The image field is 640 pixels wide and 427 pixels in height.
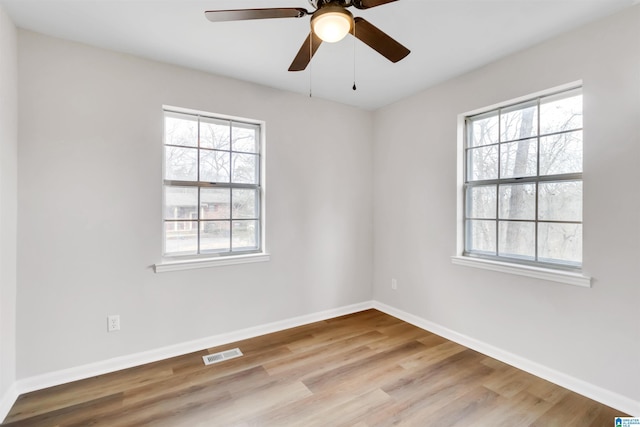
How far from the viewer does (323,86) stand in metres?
3.08

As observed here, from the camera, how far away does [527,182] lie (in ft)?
8.00

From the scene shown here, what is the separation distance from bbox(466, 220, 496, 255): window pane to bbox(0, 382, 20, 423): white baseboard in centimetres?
369

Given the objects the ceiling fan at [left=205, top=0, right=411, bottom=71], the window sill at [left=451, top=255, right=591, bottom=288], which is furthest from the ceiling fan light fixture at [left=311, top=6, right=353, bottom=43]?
the window sill at [left=451, top=255, right=591, bottom=288]

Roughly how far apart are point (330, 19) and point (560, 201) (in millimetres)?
2172

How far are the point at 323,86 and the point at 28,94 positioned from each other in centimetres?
237

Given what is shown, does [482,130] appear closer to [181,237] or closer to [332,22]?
[332,22]

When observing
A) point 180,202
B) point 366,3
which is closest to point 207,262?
point 180,202

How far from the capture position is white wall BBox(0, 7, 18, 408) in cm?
185

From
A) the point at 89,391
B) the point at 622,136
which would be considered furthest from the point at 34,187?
the point at 622,136

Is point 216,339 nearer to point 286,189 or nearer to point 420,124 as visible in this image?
point 286,189

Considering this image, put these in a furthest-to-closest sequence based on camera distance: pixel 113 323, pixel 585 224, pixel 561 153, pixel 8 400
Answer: pixel 113 323 < pixel 561 153 < pixel 585 224 < pixel 8 400

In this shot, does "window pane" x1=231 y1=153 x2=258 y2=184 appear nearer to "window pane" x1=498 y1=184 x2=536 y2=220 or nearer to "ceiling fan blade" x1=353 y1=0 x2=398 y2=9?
"ceiling fan blade" x1=353 y1=0 x2=398 y2=9

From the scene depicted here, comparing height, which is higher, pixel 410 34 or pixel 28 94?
pixel 410 34

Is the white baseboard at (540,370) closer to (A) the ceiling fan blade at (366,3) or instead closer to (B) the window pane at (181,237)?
(B) the window pane at (181,237)
